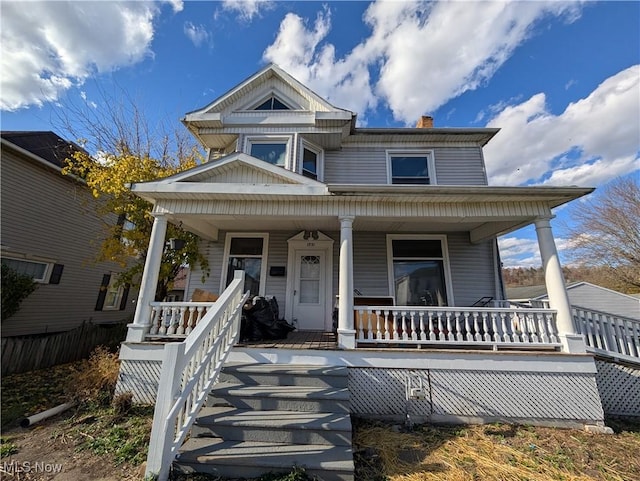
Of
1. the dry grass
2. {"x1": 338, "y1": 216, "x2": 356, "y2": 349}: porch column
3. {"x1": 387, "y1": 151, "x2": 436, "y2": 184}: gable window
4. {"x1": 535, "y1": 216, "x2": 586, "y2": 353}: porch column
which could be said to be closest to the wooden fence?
{"x1": 338, "y1": 216, "x2": 356, "y2": 349}: porch column

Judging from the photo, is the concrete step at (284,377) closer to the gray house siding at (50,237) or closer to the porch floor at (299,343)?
the porch floor at (299,343)

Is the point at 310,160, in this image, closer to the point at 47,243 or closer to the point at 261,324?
the point at 261,324

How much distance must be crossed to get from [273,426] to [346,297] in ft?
7.12

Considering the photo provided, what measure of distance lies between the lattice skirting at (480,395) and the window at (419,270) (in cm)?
251

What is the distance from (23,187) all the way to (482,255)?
13.9 m

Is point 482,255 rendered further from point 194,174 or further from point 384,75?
point 194,174

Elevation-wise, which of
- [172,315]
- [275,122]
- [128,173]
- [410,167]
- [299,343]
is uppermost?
[275,122]

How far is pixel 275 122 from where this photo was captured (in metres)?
7.22

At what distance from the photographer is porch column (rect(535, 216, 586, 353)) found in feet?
13.9

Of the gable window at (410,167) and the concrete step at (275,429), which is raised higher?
the gable window at (410,167)

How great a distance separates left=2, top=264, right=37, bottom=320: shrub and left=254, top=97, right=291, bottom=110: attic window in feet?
26.4

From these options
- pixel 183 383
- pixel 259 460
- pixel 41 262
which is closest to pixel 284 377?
pixel 259 460

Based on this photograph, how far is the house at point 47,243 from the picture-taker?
302 inches

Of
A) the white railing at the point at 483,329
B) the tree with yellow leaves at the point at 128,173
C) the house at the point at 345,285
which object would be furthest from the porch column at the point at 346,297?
the tree with yellow leaves at the point at 128,173
